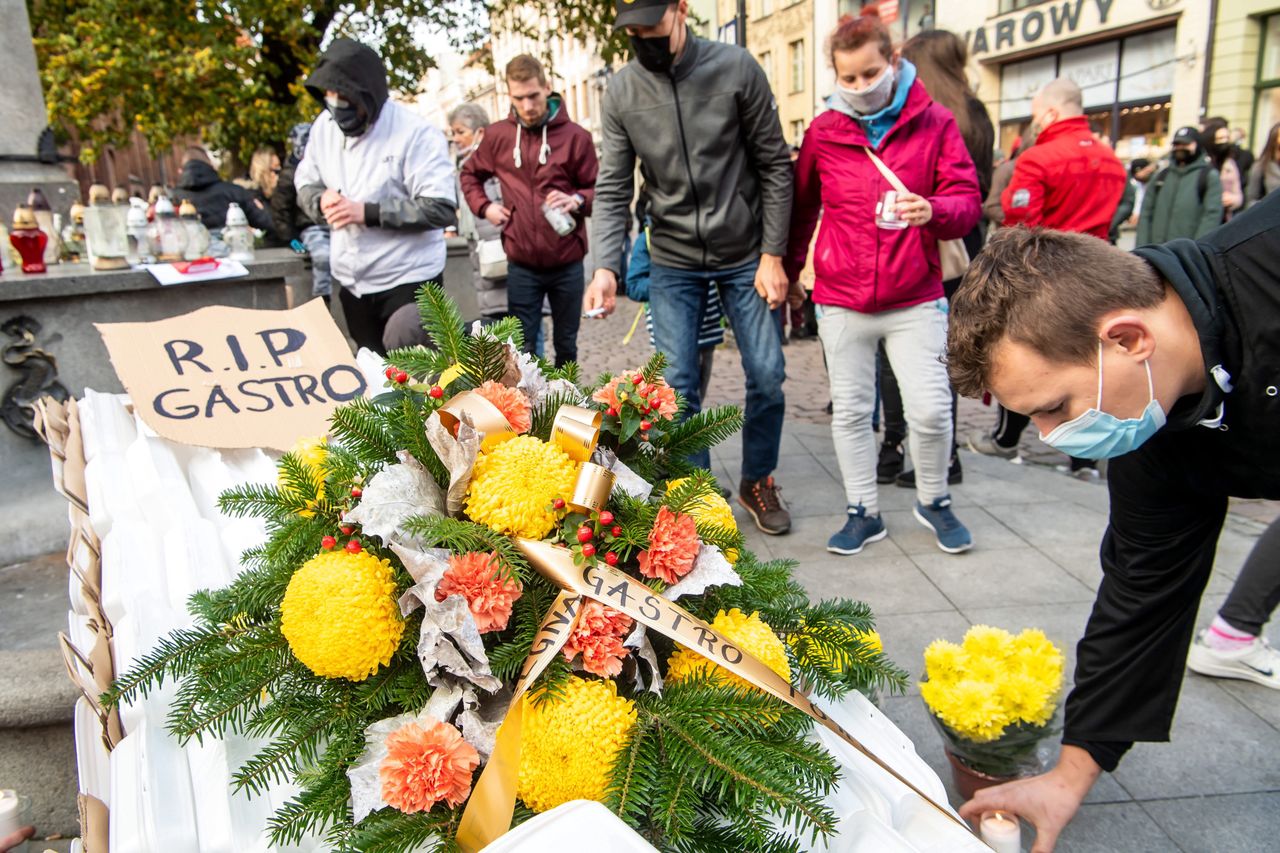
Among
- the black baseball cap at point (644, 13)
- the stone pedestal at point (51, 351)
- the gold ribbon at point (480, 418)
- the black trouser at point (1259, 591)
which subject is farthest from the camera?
the black baseball cap at point (644, 13)

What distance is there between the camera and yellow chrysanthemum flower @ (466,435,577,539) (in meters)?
1.19

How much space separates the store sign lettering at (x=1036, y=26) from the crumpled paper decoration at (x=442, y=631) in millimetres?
16850

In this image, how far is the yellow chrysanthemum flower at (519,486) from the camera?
119cm

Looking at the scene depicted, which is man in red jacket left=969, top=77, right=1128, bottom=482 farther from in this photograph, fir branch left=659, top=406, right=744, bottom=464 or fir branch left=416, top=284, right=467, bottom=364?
fir branch left=416, top=284, right=467, bottom=364

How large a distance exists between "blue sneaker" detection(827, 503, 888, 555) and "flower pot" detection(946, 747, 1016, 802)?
1.54 m

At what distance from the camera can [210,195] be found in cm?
697

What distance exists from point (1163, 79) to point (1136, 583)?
626 inches

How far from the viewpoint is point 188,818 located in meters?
1.20

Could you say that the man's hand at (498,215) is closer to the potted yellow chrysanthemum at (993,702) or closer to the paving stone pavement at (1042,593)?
the paving stone pavement at (1042,593)

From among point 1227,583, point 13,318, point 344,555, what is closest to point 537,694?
point 344,555

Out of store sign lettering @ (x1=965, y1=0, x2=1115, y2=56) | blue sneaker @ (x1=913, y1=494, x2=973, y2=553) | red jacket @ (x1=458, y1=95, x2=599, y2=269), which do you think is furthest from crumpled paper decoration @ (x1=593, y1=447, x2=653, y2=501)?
store sign lettering @ (x1=965, y1=0, x2=1115, y2=56)

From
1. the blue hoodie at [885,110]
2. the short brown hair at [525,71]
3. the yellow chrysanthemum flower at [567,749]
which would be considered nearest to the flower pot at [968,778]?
the yellow chrysanthemum flower at [567,749]

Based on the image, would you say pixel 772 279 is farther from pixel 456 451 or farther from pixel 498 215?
pixel 456 451

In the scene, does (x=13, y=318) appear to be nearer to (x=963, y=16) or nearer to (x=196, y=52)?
(x=196, y=52)
